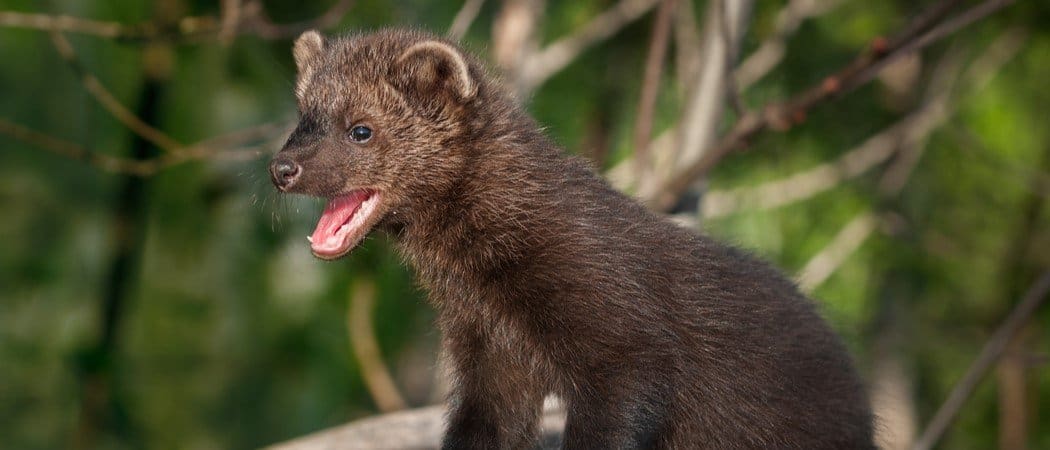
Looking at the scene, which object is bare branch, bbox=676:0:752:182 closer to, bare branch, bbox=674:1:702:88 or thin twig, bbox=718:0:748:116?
thin twig, bbox=718:0:748:116

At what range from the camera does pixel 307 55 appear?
477 cm

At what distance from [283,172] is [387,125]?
51 cm

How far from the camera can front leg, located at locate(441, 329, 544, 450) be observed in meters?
4.43

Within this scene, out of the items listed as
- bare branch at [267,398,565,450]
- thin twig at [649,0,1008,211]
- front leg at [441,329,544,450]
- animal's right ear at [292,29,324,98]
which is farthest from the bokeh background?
front leg at [441,329,544,450]

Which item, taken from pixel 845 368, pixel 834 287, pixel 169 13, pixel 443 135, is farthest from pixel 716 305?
pixel 834 287

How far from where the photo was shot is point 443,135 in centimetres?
448

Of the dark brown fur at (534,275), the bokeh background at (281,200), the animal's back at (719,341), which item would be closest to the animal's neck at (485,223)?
the dark brown fur at (534,275)

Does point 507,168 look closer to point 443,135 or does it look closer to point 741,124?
point 443,135

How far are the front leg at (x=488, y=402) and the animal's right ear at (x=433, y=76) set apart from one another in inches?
33.8

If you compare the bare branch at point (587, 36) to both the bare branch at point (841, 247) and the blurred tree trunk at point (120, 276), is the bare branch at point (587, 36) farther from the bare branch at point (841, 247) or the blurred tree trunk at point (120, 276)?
the bare branch at point (841, 247)

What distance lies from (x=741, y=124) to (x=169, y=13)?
13.8 feet

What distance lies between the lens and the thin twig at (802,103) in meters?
5.01

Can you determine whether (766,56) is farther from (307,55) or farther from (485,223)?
(485,223)

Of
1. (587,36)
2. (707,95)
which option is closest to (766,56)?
(587,36)
